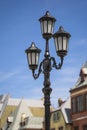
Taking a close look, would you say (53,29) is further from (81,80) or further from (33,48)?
(81,80)

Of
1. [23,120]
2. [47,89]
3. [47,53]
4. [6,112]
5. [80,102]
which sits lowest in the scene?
[47,89]

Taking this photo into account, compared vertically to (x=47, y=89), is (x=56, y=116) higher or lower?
higher

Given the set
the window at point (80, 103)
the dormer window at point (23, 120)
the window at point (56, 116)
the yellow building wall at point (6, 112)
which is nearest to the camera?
the window at point (80, 103)

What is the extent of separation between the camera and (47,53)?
1284cm

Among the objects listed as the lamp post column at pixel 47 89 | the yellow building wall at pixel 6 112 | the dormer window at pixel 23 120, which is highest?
the yellow building wall at pixel 6 112

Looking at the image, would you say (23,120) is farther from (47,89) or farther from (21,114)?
(47,89)

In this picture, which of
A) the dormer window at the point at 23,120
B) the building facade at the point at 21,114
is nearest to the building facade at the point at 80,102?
the building facade at the point at 21,114

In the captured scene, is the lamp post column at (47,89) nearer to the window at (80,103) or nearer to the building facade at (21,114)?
the window at (80,103)

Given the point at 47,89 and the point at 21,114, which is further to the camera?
the point at 21,114

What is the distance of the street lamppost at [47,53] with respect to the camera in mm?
12289

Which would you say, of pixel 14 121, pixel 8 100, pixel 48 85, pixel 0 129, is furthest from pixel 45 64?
pixel 8 100

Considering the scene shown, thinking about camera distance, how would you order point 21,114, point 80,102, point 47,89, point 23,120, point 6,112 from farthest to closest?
point 6,112
point 21,114
point 23,120
point 80,102
point 47,89

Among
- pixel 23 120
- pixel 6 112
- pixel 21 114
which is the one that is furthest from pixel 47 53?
pixel 6 112

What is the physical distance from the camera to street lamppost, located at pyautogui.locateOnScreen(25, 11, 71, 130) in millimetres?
12289
